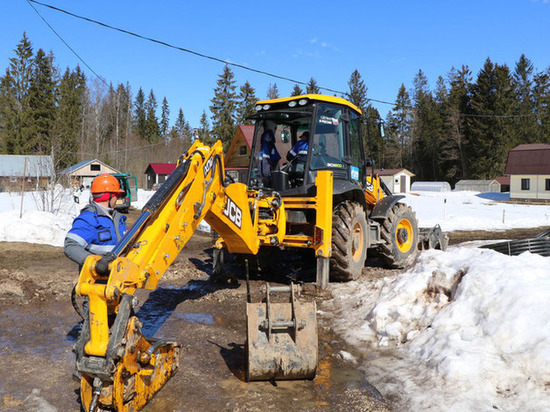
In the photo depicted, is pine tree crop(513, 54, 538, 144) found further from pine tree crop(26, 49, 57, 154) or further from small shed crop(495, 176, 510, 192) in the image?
pine tree crop(26, 49, 57, 154)

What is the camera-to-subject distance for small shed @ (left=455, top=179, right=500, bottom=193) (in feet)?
168

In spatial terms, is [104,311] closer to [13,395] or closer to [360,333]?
[13,395]

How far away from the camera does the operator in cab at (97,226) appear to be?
403 centimetres

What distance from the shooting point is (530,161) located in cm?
4400

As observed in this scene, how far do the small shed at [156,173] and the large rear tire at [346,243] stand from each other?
53921mm

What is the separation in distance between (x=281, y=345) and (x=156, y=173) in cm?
5922

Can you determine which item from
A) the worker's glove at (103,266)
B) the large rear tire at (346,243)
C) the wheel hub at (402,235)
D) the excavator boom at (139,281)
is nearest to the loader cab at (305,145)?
the large rear tire at (346,243)

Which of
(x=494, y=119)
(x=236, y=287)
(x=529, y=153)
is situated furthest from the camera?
(x=494, y=119)

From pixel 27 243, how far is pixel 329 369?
35.1 feet

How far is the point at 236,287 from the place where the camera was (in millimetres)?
7953

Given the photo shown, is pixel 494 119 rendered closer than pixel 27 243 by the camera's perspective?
No

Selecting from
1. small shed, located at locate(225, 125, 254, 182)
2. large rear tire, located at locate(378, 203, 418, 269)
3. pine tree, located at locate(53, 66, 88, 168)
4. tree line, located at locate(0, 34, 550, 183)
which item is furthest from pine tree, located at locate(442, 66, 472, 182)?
large rear tire, located at locate(378, 203, 418, 269)

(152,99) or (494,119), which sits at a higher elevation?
(152,99)

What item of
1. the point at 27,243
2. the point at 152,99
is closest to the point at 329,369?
the point at 27,243
